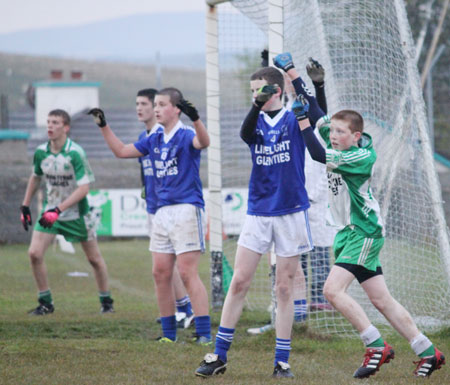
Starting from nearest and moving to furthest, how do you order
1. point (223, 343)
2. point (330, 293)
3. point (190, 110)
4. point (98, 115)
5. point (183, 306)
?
point (330, 293)
point (223, 343)
point (190, 110)
point (98, 115)
point (183, 306)

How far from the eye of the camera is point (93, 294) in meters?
9.84

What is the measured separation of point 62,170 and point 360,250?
415cm

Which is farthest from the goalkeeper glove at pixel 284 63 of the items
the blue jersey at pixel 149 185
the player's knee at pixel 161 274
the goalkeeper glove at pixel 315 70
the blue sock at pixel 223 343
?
the blue jersey at pixel 149 185

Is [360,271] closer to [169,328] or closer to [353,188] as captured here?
[353,188]

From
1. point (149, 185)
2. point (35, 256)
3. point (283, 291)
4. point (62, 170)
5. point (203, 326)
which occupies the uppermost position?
point (62, 170)

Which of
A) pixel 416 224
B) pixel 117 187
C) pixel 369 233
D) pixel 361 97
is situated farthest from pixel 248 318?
pixel 117 187

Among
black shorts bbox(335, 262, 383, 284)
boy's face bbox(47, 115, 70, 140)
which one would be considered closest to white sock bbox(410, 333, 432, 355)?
black shorts bbox(335, 262, 383, 284)

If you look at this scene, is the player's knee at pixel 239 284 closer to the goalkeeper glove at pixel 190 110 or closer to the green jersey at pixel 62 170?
the goalkeeper glove at pixel 190 110

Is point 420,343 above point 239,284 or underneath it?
underneath

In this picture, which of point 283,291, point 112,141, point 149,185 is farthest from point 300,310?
point 112,141

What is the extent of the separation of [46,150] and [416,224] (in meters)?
3.87

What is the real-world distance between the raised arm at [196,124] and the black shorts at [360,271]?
150cm

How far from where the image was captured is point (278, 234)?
530 cm

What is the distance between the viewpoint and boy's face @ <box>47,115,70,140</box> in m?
8.16
